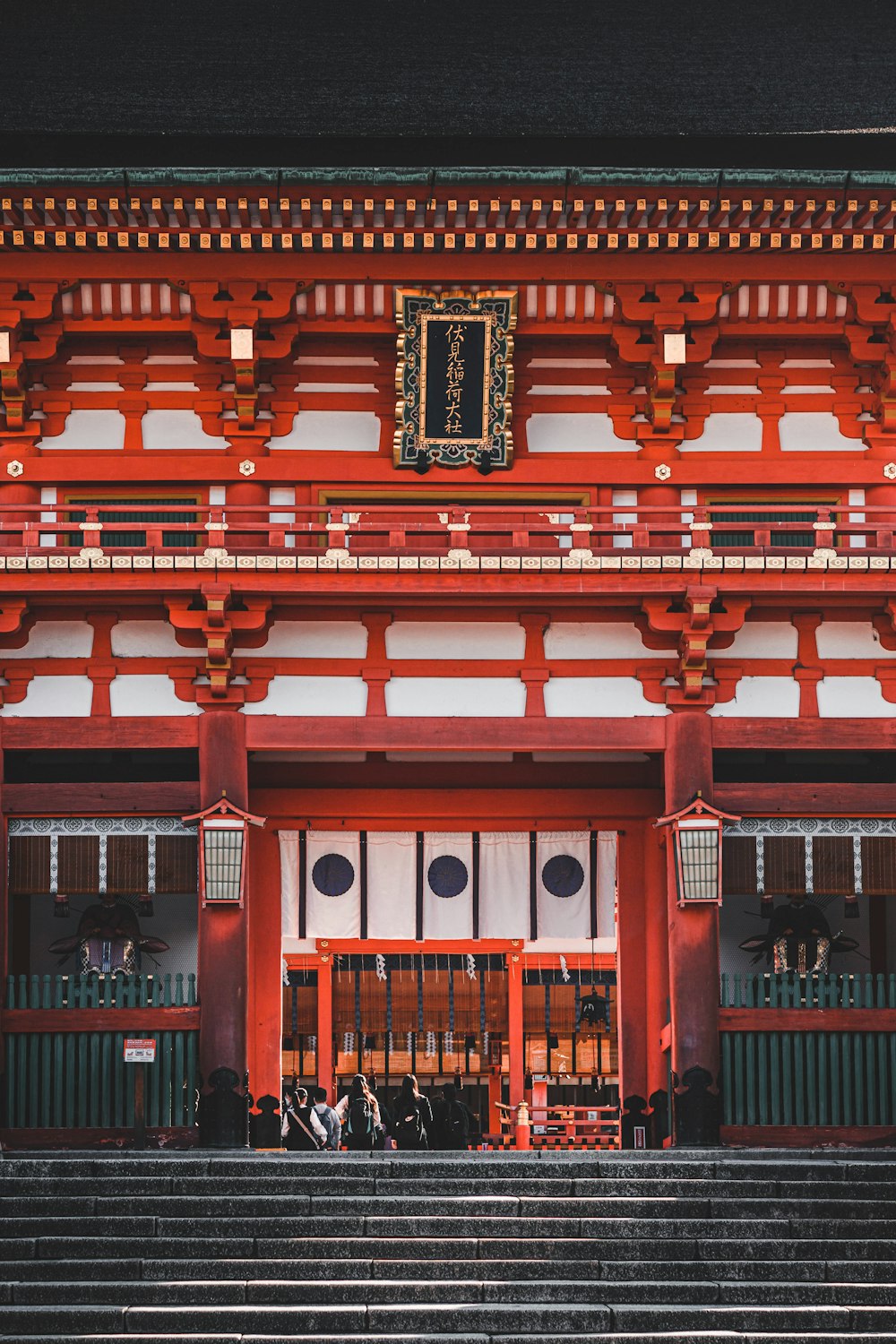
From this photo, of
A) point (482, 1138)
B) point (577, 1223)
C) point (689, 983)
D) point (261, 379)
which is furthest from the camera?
point (482, 1138)

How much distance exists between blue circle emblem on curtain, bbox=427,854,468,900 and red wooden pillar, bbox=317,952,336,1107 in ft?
8.25

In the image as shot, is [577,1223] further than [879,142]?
No

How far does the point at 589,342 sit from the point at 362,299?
2221 mm

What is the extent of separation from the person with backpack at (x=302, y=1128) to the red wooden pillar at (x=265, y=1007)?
3.81 ft

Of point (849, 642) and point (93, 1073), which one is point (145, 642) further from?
point (849, 642)

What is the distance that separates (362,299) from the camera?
18.1 m

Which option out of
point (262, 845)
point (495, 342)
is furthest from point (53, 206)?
point (262, 845)

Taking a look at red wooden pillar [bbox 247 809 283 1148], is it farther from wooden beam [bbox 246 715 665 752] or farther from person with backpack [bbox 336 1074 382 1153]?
wooden beam [bbox 246 715 665 752]

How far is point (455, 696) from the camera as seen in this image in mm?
17734

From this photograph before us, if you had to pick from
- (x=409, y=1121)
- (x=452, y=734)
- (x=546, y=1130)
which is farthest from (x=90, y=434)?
(x=546, y=1130)

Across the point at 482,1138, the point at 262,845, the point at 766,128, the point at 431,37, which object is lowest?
the point at 482,1138

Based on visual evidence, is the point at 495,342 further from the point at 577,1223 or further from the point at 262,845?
the point at 577,1223

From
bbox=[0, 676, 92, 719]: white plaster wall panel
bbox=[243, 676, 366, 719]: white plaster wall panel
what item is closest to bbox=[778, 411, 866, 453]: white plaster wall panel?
bbox=[243, 676, 366, 719]: white plaster wall panel

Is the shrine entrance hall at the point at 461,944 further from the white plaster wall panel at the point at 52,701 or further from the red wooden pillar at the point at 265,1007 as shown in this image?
the white plaster wall panel at the point at 52,701
